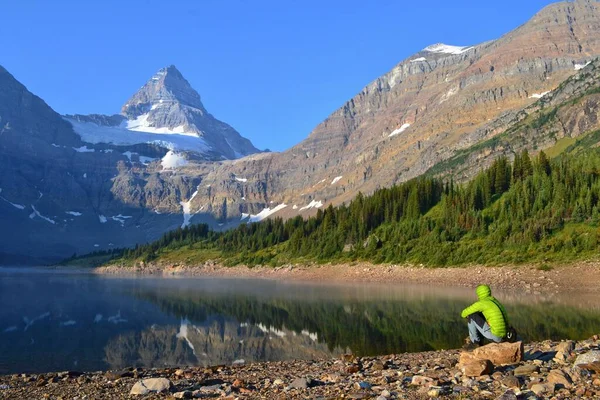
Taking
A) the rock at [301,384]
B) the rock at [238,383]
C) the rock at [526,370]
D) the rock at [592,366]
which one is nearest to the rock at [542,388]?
the rock at [526,370]

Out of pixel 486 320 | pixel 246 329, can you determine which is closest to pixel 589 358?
pixel 486 320

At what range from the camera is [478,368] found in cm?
1475

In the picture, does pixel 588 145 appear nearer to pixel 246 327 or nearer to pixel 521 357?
pixel 246 327

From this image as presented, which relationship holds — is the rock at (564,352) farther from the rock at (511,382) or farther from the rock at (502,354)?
the rock at (511,382)

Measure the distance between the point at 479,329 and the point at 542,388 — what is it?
19.1 feet

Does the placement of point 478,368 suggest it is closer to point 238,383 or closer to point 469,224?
point 238,383

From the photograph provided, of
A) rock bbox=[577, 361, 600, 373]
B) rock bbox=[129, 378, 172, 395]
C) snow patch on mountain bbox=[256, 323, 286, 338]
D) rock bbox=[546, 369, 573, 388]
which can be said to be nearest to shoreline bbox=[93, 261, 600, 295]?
snow patch on mountain bbox=[256, 323, 286, 338]

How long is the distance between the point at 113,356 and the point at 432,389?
20383 millimetres

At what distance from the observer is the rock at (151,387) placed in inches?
642

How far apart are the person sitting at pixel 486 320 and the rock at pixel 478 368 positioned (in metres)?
2.61

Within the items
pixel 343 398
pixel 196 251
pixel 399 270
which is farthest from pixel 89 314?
pixel 196 251

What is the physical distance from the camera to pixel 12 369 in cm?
2380

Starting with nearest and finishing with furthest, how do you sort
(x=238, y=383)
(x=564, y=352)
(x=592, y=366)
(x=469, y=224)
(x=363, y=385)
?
1. (x=592, y=366)
2. (x=363, y=385)
3. (x=564, y=352)
4. (x=238, y=383)
5. (x=469, y=224)

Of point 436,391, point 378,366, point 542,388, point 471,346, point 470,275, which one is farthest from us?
point 470,275
